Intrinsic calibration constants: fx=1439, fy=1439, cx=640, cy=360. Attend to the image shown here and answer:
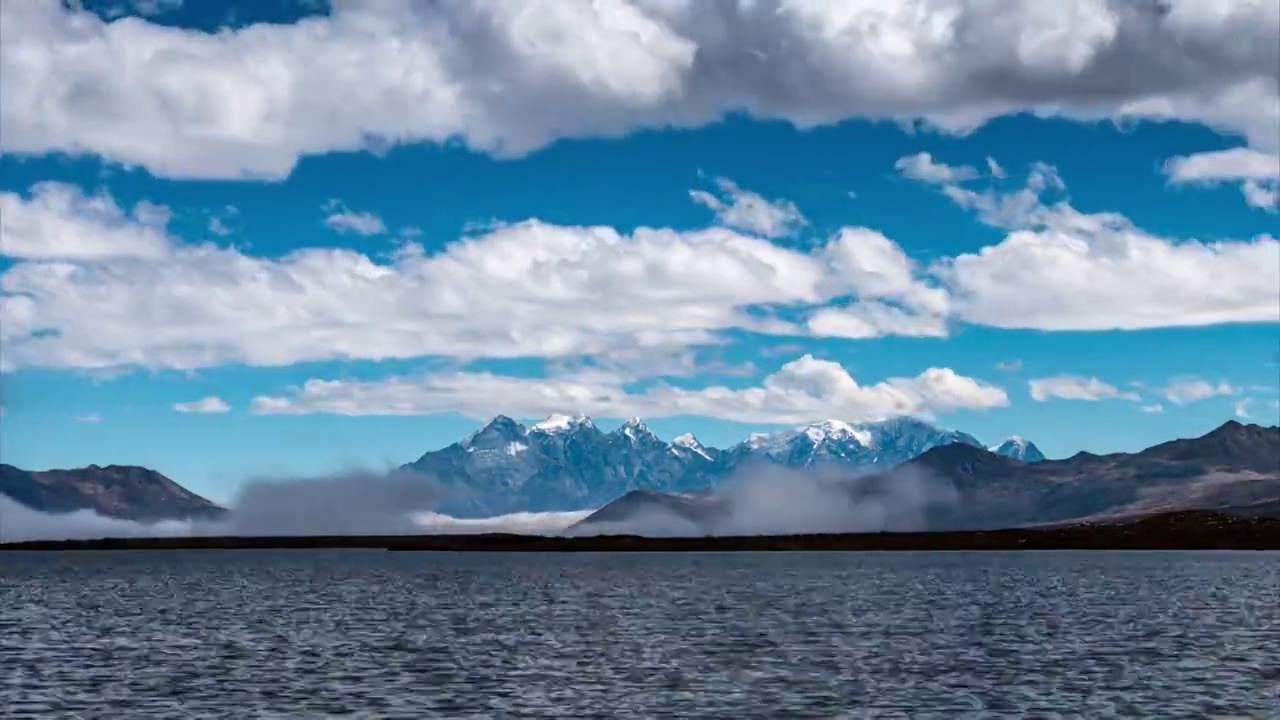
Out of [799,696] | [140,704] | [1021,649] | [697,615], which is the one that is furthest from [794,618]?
[140,704]

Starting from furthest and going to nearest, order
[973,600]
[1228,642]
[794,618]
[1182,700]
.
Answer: [973,600], [794,618], [1228,642], [1182,700]

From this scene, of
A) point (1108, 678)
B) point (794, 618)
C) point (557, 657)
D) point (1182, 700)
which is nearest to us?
point (1182, 700)

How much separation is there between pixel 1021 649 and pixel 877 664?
17.5 meters

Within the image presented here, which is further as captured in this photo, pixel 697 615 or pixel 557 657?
pixel 697 615

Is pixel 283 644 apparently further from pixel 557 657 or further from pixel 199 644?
pixel 557 657

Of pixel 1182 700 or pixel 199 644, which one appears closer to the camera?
pixel 1182 700

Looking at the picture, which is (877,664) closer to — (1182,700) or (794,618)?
(1182,700)

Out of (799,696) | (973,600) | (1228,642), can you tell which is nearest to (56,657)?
(799,696)

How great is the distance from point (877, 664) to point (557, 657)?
899 inches

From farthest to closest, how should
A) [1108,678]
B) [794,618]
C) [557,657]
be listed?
[794,618] < [557,657] < [1108,678]

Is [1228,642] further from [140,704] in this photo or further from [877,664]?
[140,704]

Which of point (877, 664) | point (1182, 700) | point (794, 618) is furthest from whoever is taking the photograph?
point (794, 618)

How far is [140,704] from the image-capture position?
75.7 m

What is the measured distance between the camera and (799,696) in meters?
77.8
